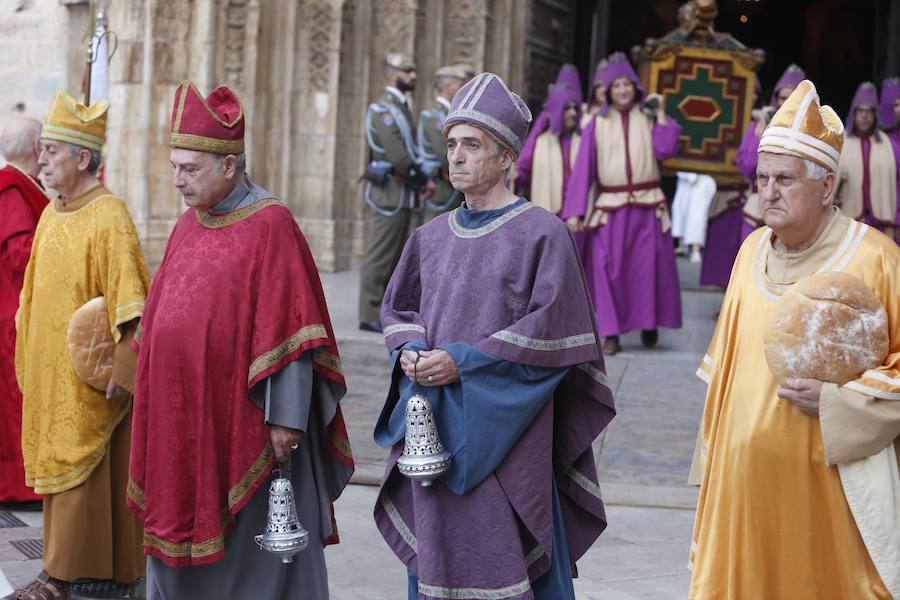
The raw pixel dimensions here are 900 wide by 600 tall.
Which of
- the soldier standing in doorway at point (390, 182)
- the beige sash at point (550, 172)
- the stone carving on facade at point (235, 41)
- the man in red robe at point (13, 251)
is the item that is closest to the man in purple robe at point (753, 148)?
the beige sash at point (550, 172)

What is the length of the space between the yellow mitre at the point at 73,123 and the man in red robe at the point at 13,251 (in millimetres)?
964

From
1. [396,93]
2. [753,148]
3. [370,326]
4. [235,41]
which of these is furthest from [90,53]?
[235,41]

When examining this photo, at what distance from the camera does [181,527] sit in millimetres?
4305

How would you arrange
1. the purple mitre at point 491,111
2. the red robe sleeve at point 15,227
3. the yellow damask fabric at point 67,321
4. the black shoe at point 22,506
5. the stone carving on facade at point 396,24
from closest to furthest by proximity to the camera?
the purple mitre at point 491,111, the yellow damask fabric at point 67,321, the red robe sleeve at point 15,227, the black shoe at point 22,506, the stone carving on facade at point 396,24

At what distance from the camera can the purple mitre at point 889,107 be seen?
12367 millimetres

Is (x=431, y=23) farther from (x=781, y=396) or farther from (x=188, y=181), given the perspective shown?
(x=781, y=396)

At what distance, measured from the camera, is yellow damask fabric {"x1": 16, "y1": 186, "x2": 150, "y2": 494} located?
5133 mm

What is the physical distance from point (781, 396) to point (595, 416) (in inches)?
28.8

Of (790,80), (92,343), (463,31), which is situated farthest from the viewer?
(463,31)

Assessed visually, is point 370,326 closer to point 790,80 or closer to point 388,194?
point 388,194

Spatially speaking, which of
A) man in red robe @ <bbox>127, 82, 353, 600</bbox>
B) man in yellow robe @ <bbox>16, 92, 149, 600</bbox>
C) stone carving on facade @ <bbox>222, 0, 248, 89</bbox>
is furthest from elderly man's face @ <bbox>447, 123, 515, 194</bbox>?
stone carving on facade @ <bbox>222, 0, 248, 89</bbox>

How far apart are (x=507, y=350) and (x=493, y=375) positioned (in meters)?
0.09

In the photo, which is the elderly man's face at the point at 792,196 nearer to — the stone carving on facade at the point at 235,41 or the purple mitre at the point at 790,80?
the purple mitre at the point at 790,80

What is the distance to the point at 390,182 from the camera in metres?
11.1
